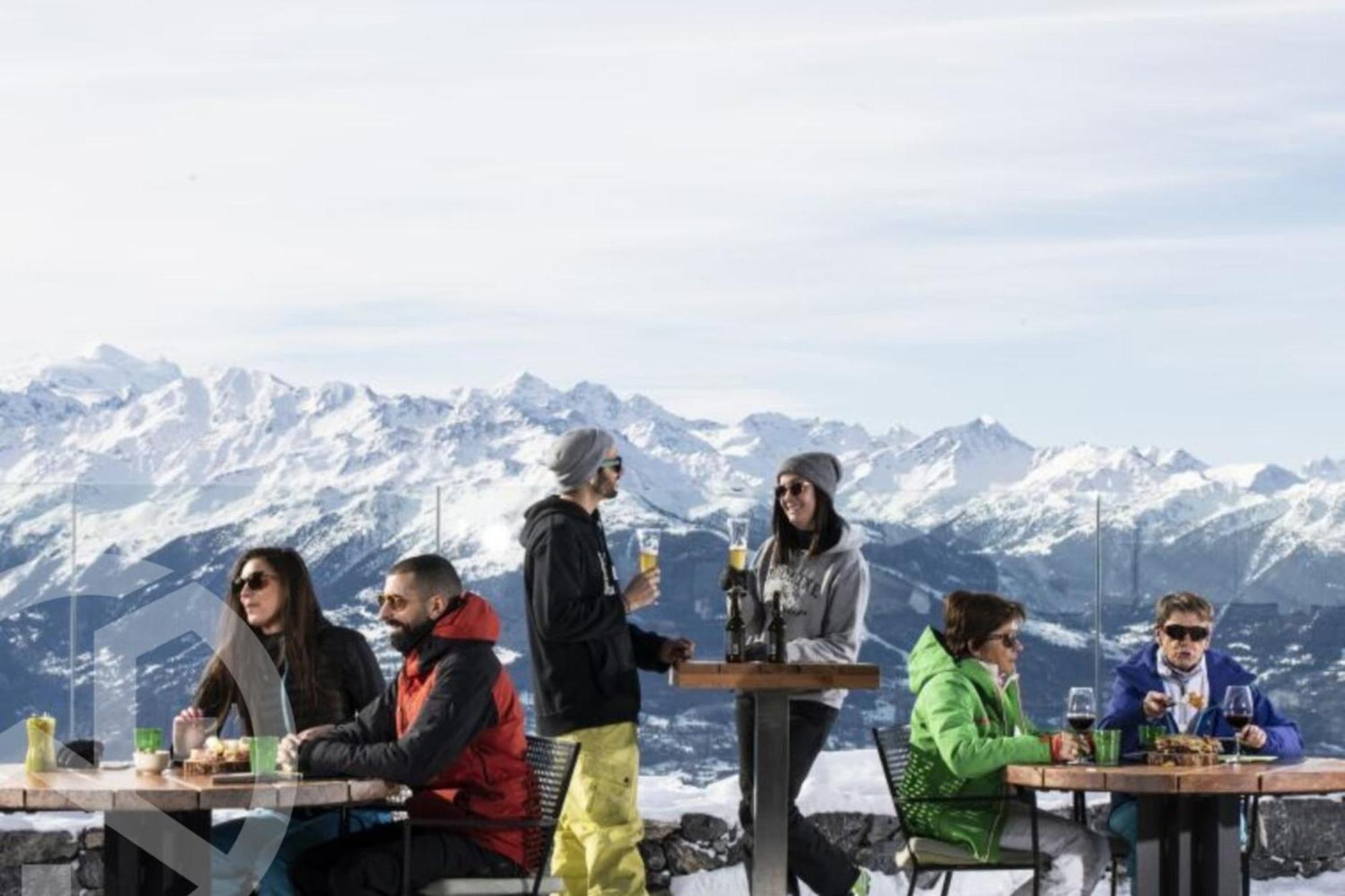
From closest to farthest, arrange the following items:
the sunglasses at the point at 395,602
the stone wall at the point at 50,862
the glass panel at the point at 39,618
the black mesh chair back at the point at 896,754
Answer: the sunglasses at the point at 395,602, the black mesh chair back at the point at 896,754, the stone wall at the point at 50,862, the glass panel at the point at 39,618

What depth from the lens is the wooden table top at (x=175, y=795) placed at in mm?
6277

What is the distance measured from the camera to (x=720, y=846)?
984cm

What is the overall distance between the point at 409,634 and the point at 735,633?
1.46 meters

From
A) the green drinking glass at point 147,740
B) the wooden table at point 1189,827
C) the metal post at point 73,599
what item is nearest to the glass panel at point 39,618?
the metal post at point 73,599

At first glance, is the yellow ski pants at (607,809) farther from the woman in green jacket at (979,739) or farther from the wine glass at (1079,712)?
the wine glass at (1079,712)

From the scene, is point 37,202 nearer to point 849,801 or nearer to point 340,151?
point 340,151

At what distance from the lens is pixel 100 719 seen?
1101 centimetres

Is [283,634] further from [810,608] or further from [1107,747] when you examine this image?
[1107,747]

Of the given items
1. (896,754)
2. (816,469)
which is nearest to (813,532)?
(816,469)

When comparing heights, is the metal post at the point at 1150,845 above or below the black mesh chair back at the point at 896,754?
below

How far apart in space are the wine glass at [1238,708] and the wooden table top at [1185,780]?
301mm

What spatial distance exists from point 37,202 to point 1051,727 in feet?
152

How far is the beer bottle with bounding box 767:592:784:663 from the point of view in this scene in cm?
804

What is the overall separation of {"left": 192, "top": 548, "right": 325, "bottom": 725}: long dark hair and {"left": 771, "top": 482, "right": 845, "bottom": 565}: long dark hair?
1.54 meters
